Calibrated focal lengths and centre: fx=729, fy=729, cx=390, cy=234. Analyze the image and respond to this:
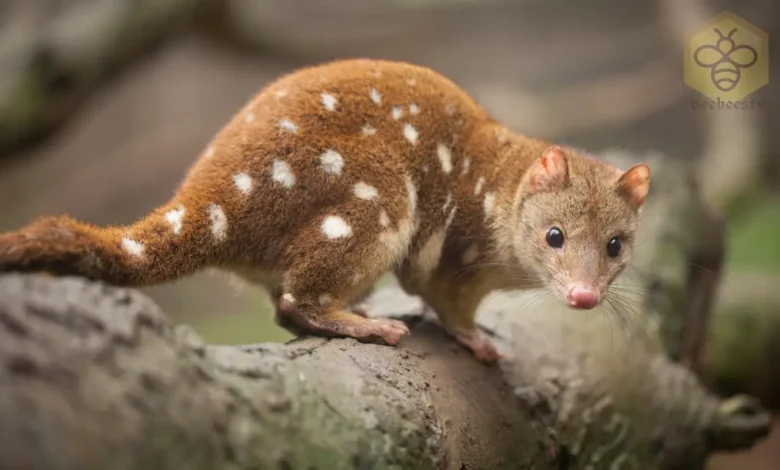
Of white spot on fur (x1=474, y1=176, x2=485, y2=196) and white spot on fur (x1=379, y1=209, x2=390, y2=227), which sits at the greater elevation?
white spot on fur (x1=474, y1=176, x2=485, y2=196)

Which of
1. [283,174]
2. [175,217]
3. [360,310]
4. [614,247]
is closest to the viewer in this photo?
[175,217]

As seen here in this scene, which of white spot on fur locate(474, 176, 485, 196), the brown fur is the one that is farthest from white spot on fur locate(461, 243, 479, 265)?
white spot on fur locate(474, 176, 485, 196)

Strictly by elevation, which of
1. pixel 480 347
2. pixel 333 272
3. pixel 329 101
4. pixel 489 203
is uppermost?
pixel 329 101

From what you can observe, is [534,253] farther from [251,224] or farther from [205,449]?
[205,449]

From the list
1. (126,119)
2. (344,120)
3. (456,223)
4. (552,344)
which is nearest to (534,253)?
(456,223)

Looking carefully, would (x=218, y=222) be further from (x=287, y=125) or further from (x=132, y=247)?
(x=287, y=125)

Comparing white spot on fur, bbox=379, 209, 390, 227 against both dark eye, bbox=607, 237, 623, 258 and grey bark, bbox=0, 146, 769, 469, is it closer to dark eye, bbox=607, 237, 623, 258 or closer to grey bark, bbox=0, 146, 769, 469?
grey bark, bbox=0, 146, 769, 469

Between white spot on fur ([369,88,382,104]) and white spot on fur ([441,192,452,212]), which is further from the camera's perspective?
white spot on fur ([441,192,452,212])

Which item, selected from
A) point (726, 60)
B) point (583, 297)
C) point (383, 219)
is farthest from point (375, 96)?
point (726, 60)
